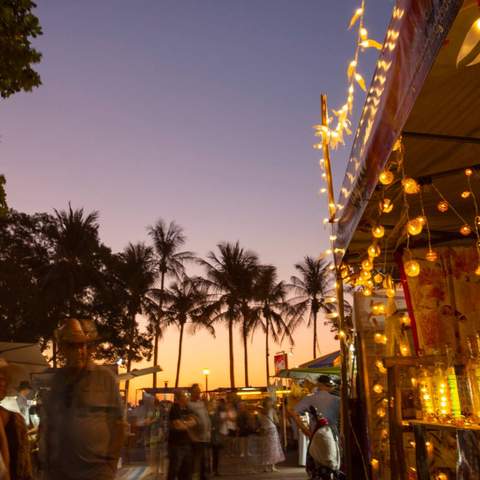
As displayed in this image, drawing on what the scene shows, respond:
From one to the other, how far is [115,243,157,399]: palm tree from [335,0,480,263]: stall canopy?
40259 mm

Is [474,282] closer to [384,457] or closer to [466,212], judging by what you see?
[466,212]

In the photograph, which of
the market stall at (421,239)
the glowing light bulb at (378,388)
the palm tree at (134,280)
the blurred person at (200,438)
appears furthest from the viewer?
the palm tree at (134,280)

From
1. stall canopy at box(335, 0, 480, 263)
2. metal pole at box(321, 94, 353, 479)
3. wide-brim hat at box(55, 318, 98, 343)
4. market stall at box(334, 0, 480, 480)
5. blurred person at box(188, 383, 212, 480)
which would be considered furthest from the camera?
blurred person at box(188, 383, 212, 480)

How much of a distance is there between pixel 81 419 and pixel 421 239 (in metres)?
3.71

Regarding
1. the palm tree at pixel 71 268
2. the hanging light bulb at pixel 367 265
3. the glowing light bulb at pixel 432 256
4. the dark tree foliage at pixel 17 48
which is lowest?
the glowing light bulb at pixel 432 256

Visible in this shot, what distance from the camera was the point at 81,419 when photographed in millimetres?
3801

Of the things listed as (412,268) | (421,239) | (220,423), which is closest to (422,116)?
(412,268)

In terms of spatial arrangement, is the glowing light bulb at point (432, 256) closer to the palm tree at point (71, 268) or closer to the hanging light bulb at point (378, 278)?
the hanging light bulb at point (378, 278)

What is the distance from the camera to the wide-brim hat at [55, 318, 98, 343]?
161 inches

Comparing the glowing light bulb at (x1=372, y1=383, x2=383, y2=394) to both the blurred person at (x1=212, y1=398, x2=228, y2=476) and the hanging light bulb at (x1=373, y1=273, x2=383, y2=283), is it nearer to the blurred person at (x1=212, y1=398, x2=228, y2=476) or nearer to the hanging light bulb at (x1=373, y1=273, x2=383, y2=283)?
the hanging light bulb at (x1=373, y1=273, x2=383, y2=283)

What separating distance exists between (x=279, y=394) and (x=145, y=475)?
12.5m

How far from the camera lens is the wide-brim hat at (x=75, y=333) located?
13.5ft

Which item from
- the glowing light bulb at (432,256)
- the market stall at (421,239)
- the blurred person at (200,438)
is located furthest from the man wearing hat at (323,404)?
the glowing light bulb at (432,256)

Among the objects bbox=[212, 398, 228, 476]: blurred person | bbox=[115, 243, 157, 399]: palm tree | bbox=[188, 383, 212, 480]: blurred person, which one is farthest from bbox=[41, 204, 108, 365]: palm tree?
bbox=[188, 383, 212, 480]: blurred person
